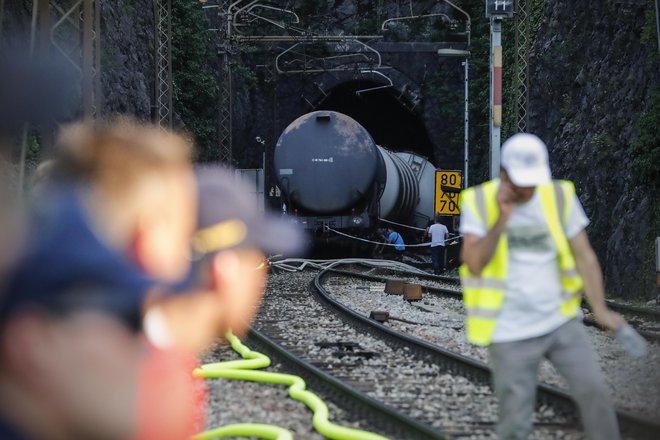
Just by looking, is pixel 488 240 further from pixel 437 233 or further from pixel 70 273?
pixel 437 233

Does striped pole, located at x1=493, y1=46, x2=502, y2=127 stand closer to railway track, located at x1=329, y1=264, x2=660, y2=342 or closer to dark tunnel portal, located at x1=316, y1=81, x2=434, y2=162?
railway track, located at x1=329, y1=264, x2=660, y2=342

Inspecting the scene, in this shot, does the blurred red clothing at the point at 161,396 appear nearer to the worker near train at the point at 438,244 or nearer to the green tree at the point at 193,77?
the worker near train at the point at 438,244

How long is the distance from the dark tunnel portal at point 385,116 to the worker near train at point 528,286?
42.3 metres

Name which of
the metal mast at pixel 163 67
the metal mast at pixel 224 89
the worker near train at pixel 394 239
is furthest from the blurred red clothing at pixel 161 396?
the metal mast at pixel 224 89

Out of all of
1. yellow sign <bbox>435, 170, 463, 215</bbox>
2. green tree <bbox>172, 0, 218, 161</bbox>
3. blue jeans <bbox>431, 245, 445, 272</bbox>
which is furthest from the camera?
green tree <bbox>172, 0, 218, 161</bbox>

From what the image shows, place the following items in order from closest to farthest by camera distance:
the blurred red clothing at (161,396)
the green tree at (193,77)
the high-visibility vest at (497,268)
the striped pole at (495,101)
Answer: the blurred red clothing at (161,396)
the high-visibility vest at (497,268)
the striped pole at (495,101)
the green tree at (193,77)

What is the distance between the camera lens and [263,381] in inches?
312

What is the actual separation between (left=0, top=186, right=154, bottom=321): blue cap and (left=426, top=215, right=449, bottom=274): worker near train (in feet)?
69.1

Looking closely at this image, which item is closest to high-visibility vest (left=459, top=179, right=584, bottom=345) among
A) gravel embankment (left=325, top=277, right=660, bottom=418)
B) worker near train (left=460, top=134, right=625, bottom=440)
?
worker near train (left=460, top=134, right=625, bottom=440)

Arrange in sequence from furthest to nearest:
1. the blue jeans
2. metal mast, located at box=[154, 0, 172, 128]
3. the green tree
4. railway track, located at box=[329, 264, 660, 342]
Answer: the green tree
metal mast, located at box=[154, 0, 172, 128]
the blue jeans
railway track, located at box=[329, 264, 660, 342]

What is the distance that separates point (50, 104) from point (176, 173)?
0.25 meters

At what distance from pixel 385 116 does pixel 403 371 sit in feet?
136

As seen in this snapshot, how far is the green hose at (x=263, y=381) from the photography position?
552 cm

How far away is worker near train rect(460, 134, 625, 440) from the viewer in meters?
4.18
